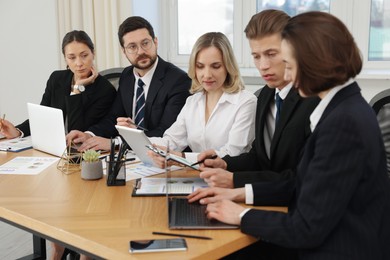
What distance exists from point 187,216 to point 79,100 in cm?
144

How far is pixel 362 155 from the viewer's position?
1.26 m

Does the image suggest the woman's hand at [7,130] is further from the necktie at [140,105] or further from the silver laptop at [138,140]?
the silver laptop at [138,140]

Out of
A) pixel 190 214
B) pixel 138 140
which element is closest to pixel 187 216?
pixel 190 214

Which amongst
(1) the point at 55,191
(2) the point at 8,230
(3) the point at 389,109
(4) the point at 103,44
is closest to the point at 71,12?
(4) the point at 103,44

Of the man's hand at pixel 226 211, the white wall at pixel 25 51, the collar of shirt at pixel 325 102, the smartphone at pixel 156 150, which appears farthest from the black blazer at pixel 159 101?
the white wall at pixel 25 51

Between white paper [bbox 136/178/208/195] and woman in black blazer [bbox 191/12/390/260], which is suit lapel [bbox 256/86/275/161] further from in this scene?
woman in black blazer [bbox 191/12/390/260]

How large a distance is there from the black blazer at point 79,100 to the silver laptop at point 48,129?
337mm

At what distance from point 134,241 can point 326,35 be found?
2.37 ft

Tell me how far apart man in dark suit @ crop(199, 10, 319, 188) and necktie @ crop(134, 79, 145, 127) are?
898 mm

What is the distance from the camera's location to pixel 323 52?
4.19ft

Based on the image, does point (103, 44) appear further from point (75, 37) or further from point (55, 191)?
point (55, 191)

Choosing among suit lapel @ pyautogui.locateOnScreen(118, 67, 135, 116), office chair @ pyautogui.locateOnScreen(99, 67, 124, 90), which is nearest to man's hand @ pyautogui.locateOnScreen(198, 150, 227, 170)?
suit lapel @ pyautogui.locateOnScreen(118, 67, 135, 116)

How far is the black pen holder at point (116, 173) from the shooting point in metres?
1.88

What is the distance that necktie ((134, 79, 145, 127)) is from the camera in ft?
9.37
